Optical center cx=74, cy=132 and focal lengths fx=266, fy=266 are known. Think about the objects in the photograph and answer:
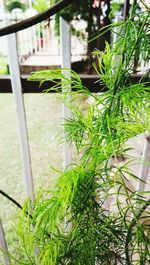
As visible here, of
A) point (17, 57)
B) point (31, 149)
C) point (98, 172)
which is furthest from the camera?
point (31, 149)

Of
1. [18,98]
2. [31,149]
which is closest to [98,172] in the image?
[18,98]

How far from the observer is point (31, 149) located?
306 cm

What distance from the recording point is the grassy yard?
2.29 meters

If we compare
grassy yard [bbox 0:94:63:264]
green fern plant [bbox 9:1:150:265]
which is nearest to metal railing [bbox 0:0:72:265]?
green fern plant [bbox 9:1:150:265]

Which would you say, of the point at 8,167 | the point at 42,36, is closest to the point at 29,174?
the point at 8,167

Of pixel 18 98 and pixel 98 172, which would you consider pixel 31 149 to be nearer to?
pixel 18 98

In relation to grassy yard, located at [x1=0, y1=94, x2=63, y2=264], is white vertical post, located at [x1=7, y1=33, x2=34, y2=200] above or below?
above

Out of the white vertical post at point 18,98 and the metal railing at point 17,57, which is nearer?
the metal railing at point 17,57

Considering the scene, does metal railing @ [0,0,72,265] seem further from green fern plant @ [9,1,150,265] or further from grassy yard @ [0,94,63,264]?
grassy yard @ [0,94,63,264]

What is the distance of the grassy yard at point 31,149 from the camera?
229cm

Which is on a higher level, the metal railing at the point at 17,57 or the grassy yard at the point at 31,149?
the metal railing at the point at 17,57

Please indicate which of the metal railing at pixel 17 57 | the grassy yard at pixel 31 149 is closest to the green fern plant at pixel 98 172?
the metal railing at pixel 17 57

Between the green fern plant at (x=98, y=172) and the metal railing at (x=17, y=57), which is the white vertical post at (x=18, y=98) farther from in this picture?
the green fern plant at (x=98, y=172)

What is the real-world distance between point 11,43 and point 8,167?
2.09m
